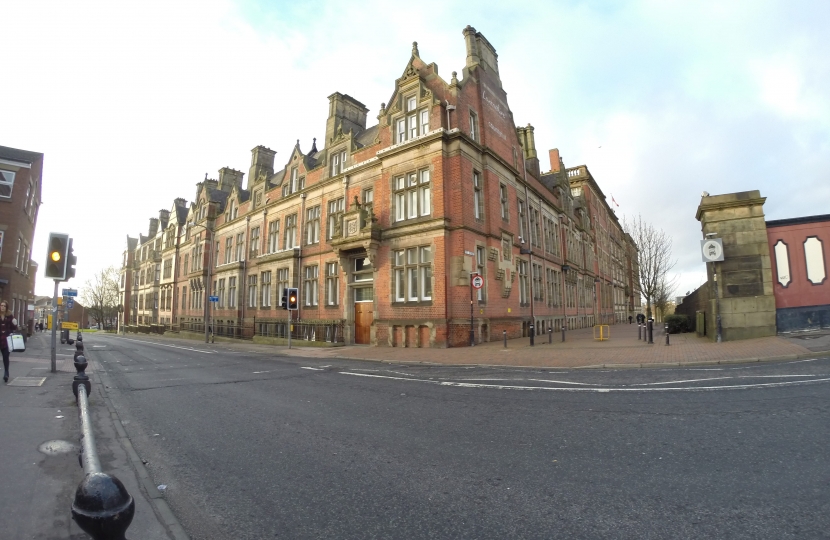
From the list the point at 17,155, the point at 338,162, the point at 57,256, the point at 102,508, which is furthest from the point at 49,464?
the point at 17,155

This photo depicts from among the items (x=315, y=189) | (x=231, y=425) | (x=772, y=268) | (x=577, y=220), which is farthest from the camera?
(x=577, y=220)

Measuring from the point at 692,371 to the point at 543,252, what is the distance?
2137 cm

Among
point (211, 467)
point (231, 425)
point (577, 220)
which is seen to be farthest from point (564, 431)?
point (577, 220)

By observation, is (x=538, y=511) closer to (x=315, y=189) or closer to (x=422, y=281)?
(x=422, y=281)

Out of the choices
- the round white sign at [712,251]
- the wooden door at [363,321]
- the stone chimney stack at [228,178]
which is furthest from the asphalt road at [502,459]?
the stone chimney stack at [228,178]

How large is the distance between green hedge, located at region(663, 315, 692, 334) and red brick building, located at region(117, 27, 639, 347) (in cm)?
615

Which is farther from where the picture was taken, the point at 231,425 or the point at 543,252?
the point at 543,252

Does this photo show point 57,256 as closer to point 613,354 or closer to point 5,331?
point 5,331

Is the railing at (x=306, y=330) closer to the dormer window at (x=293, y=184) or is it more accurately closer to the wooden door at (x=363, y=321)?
the wooden door at (x=363, y=321)

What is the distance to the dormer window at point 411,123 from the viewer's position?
22109mm

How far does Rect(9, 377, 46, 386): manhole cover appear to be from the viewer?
30.7 ft

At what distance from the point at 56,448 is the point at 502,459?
16.8 feet

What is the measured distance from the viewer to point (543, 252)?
3102 centimetres

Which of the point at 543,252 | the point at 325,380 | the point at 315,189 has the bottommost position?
the point at 325,380
